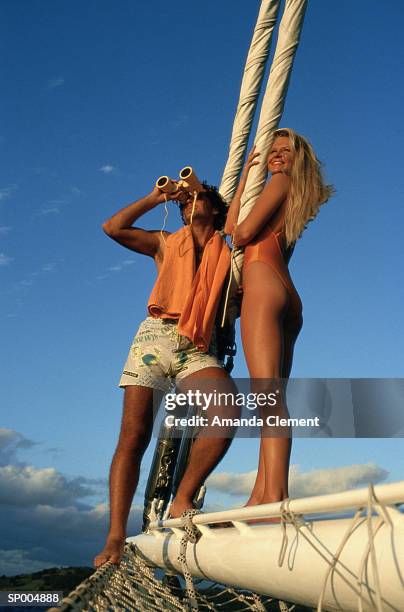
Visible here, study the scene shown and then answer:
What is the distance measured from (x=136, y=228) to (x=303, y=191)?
1291mm

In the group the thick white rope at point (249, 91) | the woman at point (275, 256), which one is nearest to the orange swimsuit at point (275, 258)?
the woman at point (275, 256)

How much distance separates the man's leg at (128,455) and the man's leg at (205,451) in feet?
0.81

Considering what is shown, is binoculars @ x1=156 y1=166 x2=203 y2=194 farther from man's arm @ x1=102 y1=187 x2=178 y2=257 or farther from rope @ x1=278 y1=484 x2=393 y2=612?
rope @ x1=278 y1=484 x2=393 y2=612

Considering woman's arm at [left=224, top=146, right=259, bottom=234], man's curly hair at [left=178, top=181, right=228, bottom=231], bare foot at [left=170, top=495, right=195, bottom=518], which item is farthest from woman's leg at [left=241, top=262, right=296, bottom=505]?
man's curly hair at [left=178, top=181, right=228, bottom=231]

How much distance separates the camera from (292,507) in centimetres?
150

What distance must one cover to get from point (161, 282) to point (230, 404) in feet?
2.66

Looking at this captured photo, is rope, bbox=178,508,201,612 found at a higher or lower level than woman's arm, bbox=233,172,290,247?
lower

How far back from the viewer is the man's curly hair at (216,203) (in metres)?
3.88

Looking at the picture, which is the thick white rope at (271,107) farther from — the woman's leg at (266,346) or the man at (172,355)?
the woman's leg at (266,346)

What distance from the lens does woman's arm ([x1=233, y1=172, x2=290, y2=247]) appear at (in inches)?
110

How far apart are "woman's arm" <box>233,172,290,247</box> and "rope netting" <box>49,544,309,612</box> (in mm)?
1481

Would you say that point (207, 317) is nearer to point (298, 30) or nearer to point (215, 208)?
point (215, 208)

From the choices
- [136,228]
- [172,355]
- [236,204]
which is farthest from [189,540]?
[136,228]

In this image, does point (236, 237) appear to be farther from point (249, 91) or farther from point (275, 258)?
point (249, 91)
